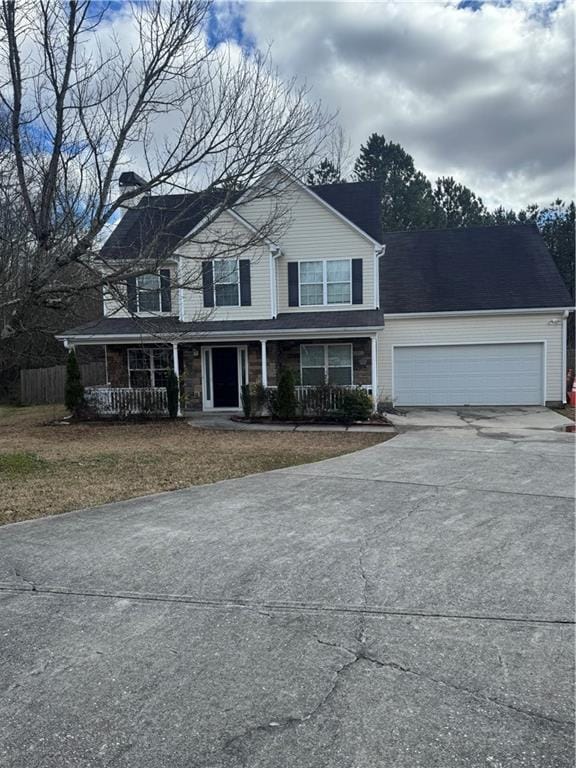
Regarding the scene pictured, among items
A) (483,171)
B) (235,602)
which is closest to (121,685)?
(235,602)

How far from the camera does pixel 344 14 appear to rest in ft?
29.8

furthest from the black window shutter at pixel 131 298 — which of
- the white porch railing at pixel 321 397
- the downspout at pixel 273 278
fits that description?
the downspout at pixel 273 278

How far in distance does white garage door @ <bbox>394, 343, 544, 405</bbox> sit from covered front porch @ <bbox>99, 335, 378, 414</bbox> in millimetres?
1995

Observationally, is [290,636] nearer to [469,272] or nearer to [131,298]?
[131,298]

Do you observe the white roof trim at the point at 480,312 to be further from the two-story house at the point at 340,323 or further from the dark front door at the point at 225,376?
the dark front door at the point at 225,376

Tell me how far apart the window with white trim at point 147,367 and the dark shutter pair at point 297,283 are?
14.1 feet

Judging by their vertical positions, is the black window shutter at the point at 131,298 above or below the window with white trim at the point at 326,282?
below

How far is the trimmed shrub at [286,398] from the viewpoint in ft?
50.2

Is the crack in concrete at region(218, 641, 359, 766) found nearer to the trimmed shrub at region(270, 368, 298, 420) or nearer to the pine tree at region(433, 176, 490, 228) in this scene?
the trimmed shrub at region(270, 368, 298, 420)

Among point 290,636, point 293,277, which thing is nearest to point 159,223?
point 293,277

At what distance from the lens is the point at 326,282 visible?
17.2m

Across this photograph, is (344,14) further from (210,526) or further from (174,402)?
(174,402)

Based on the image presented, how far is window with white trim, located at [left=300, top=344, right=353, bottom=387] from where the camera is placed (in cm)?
1720

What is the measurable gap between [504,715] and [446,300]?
658 inches
